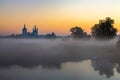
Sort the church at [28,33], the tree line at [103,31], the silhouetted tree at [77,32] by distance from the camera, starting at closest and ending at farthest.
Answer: the church at [28,33] → the silhouetted tree at [77,32] → the tree line at [103,31]

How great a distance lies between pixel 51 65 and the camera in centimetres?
1027

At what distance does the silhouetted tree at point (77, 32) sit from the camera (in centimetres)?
1291

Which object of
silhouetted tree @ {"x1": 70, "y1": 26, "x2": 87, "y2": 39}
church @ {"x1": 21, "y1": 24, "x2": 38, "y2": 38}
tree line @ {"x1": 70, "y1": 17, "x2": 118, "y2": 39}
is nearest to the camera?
church @ {"x1": 21, "y1": 24, "x2": 38, "y2": 38}

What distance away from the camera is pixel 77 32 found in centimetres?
1375

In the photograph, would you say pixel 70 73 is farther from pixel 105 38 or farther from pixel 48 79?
pixel 105 38

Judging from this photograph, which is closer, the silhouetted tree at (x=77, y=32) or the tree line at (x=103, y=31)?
the silhouetted tree at (x=77, y=32)

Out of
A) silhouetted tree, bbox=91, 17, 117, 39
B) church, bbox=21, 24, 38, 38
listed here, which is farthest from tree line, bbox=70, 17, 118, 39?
church, bbox=21, 24, 38, 38

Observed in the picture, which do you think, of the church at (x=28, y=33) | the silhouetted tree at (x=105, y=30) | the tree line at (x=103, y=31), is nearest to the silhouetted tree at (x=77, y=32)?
the tree line at (x=103, y=31)

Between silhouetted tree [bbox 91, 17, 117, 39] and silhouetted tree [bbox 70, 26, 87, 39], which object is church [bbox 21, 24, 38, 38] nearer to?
silhouetted tree [bbox 70, 26, 87, 39]

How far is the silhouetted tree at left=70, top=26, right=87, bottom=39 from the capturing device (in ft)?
42.4

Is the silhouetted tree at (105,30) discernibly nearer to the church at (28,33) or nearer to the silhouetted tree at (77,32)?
the silhouetted tree at (77,32)

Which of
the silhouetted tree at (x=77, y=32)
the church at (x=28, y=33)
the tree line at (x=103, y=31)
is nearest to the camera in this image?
the church at (x=28, y=33)

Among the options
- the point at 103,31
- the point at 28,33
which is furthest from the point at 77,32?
the point at 28,33

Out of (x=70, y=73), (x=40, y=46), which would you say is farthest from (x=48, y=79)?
(x=40, y=46)
